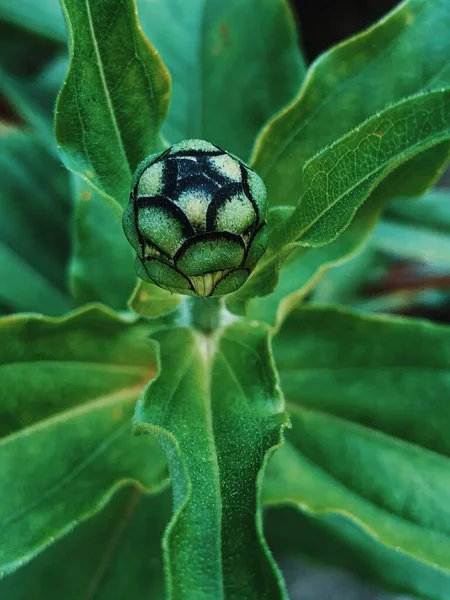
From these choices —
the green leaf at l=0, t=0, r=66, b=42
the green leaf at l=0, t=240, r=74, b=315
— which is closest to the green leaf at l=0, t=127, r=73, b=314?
the green leaf at l=0, t=240, r=74, b=315

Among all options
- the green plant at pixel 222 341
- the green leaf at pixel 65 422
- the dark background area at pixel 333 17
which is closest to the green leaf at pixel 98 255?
the green plant at pixel 222 341

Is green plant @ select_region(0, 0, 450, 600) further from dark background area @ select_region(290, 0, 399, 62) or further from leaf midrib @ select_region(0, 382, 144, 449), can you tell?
dark background area @ select_region(290, 0, 399, 62)

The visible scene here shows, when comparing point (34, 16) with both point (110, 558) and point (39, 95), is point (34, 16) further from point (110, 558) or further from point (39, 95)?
point (110, 558)

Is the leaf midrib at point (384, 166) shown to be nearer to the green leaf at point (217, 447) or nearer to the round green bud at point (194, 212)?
the round green bud at point (194, 212)

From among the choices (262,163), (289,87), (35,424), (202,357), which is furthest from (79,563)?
A: (289,87)

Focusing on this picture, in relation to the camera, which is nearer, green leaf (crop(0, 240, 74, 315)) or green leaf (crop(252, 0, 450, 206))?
green leaf (crop(252, 0, 450, 206))

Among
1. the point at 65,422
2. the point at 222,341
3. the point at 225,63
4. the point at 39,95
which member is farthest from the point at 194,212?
the point at 39,95
